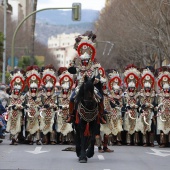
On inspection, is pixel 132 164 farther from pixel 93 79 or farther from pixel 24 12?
pixel 24 12

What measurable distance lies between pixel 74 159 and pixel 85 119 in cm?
127

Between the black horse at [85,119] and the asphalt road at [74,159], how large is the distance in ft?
1.02

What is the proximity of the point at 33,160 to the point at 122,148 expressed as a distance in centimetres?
583

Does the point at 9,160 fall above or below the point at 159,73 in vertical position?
below

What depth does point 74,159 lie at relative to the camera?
824 inches

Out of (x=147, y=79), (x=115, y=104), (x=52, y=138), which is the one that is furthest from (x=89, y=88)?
(x=52, y=138)

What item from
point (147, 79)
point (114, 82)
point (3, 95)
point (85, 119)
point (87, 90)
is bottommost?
point (85, 119)

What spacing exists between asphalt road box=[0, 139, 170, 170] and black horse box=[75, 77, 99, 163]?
312 mm

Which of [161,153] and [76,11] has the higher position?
[76,11]

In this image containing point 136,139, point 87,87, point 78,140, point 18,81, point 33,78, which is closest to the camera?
point 87,87

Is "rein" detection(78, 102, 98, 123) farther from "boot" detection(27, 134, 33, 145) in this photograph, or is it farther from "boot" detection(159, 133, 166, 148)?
"boot" detection(27, 134, 33, 145)

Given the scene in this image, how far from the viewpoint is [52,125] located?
2727 cm

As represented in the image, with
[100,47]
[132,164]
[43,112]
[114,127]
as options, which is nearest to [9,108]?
[43,112]

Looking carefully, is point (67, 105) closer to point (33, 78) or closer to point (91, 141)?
point (33, 78)
